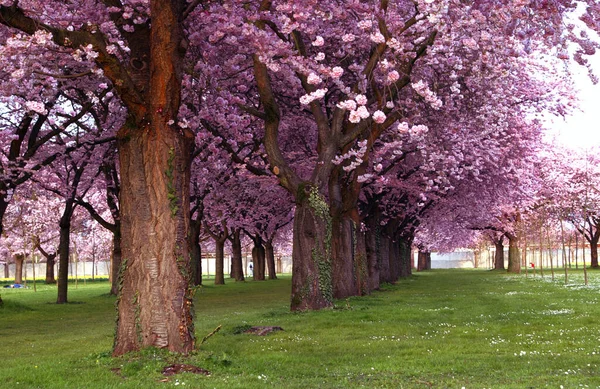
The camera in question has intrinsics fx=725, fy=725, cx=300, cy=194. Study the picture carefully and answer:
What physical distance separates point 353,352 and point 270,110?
9757 mm

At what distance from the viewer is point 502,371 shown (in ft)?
34.6

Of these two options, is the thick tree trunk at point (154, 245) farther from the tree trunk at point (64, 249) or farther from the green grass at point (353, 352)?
the tree trunk at point (64, 249)

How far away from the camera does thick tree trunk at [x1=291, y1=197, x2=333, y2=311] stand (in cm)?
2141

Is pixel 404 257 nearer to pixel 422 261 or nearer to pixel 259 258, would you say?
pixel 259 258

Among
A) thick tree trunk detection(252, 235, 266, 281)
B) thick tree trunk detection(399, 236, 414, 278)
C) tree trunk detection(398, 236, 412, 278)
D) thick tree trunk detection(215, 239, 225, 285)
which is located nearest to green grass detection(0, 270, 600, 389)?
thick tree trunk detection(215, 239, 225, 285)

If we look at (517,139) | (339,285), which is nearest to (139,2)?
(339,285)

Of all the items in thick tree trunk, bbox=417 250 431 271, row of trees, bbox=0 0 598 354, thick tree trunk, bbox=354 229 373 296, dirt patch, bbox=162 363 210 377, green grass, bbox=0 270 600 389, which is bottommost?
thick tree trunk, bbox=417 250 431 271

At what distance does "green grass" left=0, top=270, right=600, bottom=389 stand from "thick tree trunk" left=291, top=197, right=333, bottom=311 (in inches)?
33.5

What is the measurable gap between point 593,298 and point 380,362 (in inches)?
629

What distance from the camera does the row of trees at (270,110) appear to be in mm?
12070

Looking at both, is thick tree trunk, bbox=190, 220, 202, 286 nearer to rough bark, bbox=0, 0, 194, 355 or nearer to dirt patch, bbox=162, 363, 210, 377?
rough bark, bbox=0, 0, 194, 355

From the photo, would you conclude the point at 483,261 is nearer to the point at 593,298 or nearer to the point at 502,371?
the point at 593,298

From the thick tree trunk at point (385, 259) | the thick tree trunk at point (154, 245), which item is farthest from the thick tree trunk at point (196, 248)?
the thick tree trunk at point (154, 245)

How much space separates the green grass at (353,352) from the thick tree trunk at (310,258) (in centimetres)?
85
